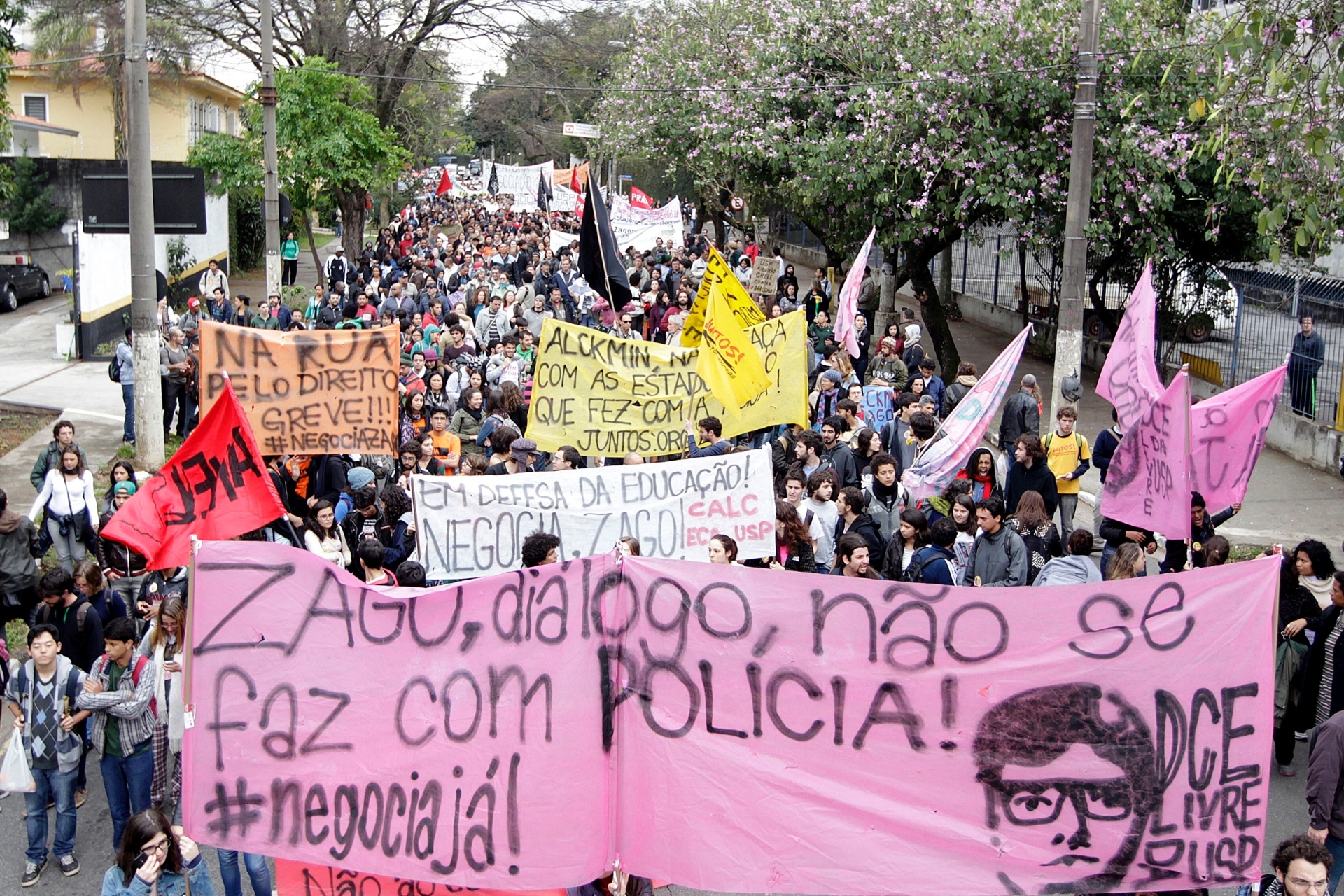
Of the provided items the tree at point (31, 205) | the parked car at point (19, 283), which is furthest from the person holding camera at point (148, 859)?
the tree at point (31, 205)

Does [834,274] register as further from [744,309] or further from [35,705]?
[35,705]

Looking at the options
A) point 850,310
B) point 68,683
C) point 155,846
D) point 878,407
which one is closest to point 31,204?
point 850,310

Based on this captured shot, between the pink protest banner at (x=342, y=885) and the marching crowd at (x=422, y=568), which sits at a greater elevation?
the marching crowd at (x=422, y=568)

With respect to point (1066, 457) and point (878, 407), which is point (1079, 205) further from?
point (1066, 457)

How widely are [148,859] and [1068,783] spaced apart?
3.21 m

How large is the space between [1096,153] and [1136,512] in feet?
31.4

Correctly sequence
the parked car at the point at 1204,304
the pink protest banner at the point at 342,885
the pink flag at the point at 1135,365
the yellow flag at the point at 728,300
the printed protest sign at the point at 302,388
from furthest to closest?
the parked car at the point at 1204,304
the yellow flag at the point at 728,300
the printed protest sign at the point at 302,388
the pink flag at the point at 1135,365
the pink protest banner at the point at 342,885

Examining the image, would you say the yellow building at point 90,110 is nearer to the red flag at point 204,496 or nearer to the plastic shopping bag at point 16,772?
the red flag at point 204,496

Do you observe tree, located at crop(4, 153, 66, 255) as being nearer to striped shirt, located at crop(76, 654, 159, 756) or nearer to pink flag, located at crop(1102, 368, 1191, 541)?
striped shirt, located at crop(76, 654, 159, 756)

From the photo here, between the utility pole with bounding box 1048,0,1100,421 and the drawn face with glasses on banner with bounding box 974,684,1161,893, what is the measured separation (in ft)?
27.8

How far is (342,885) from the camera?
495 centimetres

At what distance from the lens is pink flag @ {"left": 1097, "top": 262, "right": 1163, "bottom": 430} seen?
8617 millimetres

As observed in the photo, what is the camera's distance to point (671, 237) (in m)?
28.5

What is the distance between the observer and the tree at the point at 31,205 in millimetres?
31359
